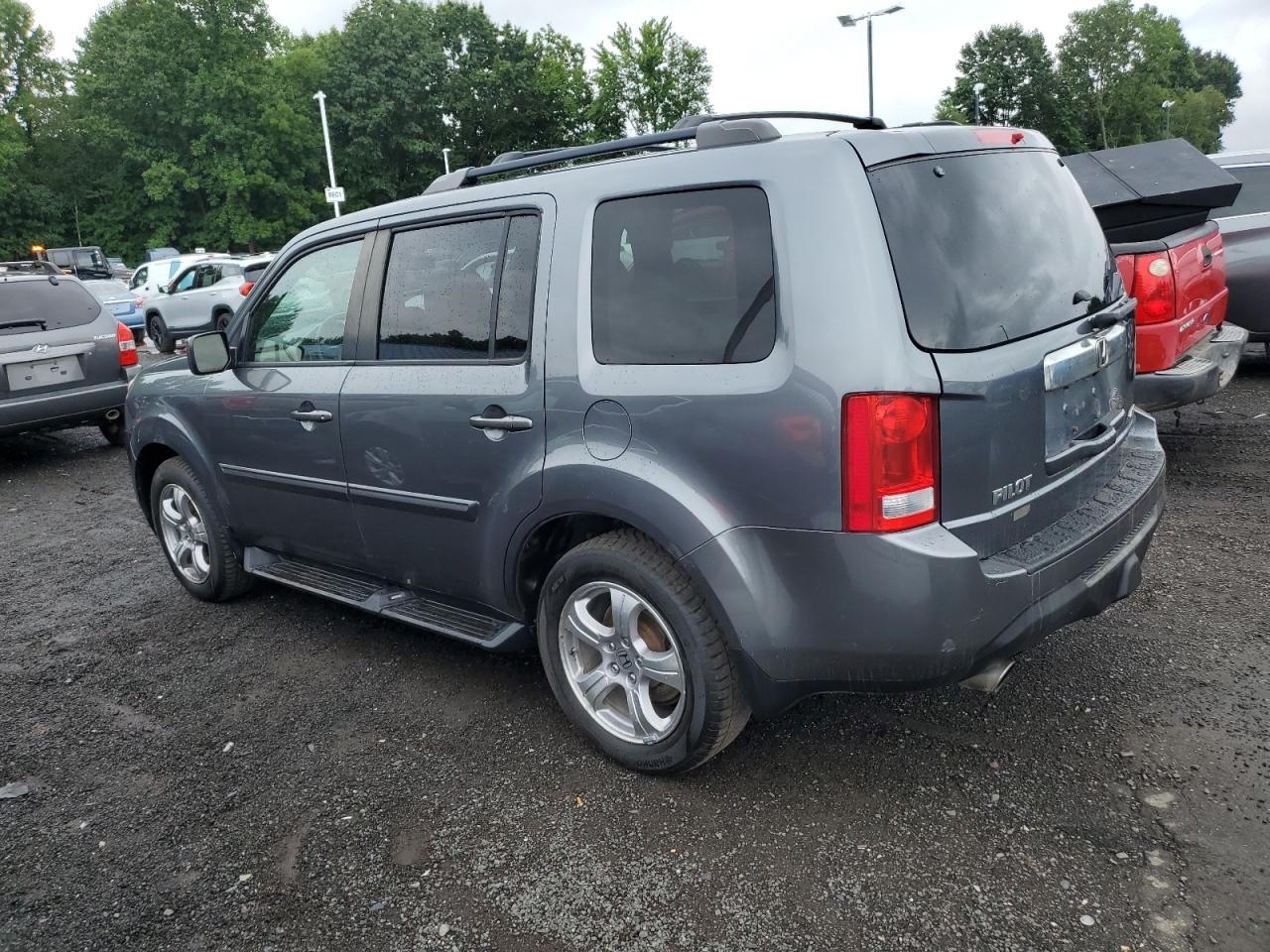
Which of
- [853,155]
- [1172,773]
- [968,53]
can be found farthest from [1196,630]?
[968,53]

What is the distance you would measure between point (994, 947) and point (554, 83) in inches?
2485

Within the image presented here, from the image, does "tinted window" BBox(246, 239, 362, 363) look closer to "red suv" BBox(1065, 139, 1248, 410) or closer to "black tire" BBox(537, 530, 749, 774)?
"black tire" BBox(537, 530, 749, 774)

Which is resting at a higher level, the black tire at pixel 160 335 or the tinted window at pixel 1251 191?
the tinted window at pixel 1251 191

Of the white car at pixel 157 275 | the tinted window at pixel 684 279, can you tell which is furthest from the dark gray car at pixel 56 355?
the white car at pixel 157 275

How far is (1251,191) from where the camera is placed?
28.6 feet

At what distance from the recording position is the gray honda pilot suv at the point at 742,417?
98.8 inches

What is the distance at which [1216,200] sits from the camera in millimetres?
5785

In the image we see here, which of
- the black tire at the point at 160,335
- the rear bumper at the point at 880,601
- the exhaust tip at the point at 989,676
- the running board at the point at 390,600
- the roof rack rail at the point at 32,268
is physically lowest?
the running board at the point at 390,600

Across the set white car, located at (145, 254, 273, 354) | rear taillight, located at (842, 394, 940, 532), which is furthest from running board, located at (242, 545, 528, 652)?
white car, located at (145, 254, 273, 354)

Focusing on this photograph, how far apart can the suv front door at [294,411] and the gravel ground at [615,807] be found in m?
0.58

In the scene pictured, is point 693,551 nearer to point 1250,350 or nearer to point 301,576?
point 301,576

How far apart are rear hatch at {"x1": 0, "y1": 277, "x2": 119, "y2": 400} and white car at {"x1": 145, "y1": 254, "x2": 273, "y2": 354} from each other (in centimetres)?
976

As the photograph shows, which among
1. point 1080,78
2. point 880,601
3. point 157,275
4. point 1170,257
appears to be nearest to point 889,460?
point 880,601

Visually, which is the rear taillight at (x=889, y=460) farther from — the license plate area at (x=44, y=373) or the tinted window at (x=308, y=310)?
the license plate area at (x=44, y=373)
